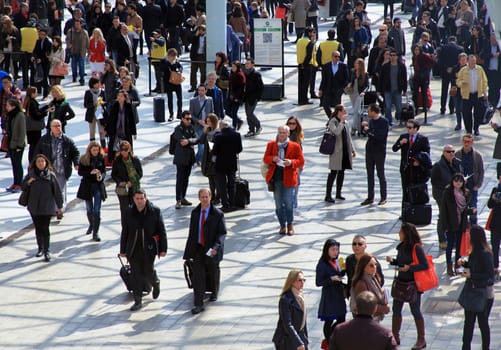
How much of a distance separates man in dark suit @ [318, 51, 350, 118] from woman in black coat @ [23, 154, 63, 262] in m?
9.55

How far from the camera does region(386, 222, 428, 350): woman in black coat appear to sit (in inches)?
481

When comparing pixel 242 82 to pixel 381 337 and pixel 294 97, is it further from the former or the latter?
pixel 381 337

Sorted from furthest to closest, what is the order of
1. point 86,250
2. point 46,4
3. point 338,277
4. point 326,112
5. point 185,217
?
point 46,4
point 326,112
point 185,217
point 86,250
point 338,277

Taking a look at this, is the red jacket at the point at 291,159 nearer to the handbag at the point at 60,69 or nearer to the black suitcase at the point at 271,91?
the black suitcase at the point at 271,91

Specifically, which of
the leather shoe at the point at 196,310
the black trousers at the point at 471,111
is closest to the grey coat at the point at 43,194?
the leather shoe at the point at 196,310

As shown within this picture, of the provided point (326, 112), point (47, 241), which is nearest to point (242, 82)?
point (326, 112)

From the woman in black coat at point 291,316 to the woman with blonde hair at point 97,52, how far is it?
16.6 meters

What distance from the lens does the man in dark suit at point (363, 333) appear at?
855 cm

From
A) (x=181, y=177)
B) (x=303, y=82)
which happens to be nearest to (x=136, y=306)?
(x=181, y=177)

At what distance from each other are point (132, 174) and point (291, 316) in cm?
617

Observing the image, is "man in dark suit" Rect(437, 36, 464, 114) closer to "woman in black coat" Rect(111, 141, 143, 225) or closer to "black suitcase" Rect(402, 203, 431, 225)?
"black suitcase" Rect(402, 203, 431, 225)

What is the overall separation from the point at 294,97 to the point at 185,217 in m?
10.4

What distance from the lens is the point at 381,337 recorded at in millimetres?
8562

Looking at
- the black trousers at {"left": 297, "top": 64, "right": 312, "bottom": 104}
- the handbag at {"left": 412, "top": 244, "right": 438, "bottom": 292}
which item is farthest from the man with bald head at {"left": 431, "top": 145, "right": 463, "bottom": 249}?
the black trousers at {"left": 297, "top": 64, "right": 312, "bottom": 104}
